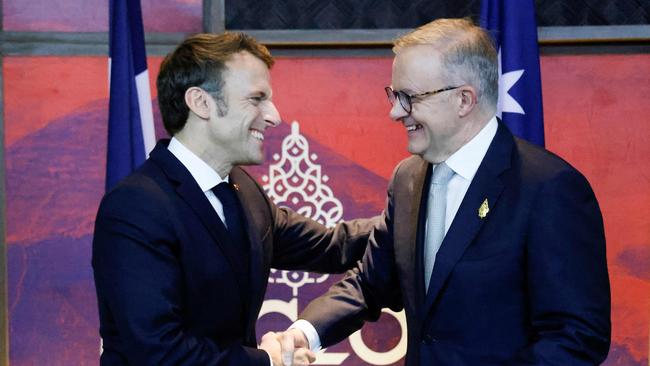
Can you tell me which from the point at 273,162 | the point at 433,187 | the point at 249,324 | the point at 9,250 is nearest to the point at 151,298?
the point at 249,324

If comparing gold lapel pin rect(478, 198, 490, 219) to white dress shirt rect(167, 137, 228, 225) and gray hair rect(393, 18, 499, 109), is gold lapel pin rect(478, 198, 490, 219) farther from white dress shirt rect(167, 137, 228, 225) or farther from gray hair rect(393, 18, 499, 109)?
white dress shirt rect(167, 137, 228, 225)

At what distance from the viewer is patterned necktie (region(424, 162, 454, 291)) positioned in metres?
2.00

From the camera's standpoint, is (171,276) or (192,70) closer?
(171,276)

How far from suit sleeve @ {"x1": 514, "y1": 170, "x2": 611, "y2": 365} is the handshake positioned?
2.11 ft

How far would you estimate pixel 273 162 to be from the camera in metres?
3.29

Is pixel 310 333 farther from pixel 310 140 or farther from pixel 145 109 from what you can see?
pixel 310 140

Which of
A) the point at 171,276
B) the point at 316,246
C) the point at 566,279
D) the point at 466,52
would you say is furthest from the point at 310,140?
the point at 566,279

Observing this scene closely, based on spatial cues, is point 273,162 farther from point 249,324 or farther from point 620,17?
point 620,17

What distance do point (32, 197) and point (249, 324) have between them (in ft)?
5.31

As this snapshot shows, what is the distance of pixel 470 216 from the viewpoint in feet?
6.22

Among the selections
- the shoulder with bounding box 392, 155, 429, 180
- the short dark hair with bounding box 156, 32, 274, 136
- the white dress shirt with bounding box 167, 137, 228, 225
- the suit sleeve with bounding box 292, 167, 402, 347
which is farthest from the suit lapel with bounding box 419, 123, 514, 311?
the short dark hair with bounding box 156, 32, 274, 136

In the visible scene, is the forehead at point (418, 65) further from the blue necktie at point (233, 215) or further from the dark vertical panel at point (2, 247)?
the dark vertical panel at point (2, 247)

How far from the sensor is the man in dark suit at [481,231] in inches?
70.5

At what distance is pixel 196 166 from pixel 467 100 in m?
0.72
